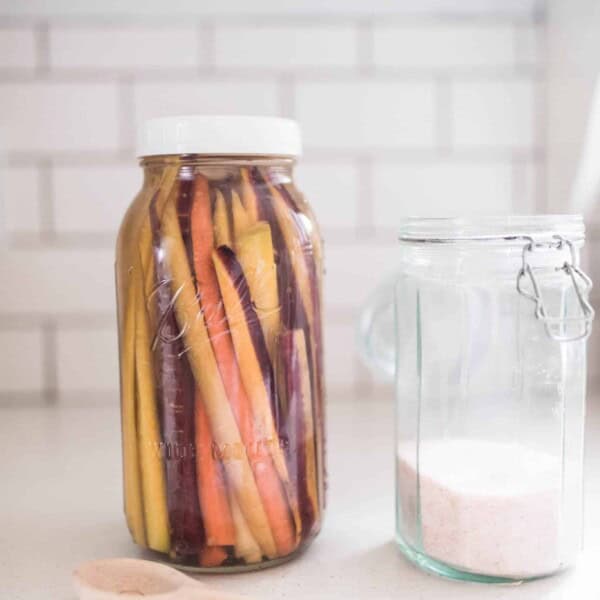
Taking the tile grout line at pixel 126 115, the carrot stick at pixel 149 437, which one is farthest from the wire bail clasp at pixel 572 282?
the tile grout line at pixel 126 115

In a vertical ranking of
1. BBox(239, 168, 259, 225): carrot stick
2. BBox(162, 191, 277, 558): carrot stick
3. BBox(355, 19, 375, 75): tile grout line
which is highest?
BBox(355, 19, 375, 75): tile grout line

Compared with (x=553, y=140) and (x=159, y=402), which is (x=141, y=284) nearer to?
(x=159, y=402)

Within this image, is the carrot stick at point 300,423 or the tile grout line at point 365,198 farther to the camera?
the tile grout line at point 365,198

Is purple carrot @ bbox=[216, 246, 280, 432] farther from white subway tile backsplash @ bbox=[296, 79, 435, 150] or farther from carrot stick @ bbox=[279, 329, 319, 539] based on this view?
white subway tile backsplash @ bbox=[296, 79, 435, 150]

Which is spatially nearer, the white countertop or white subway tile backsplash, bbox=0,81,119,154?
the white countertop

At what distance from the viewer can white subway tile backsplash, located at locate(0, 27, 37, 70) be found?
3.34 feet

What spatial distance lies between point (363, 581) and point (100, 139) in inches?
25.4

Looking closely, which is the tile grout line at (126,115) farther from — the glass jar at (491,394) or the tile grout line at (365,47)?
the glass jar at (491,394)

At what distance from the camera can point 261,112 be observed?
3.40 feet

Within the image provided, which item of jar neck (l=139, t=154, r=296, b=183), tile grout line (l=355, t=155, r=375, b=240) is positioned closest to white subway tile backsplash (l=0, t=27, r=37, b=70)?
tile grout line (l=355, t=155, r=375, b=240)

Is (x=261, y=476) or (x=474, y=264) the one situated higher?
(x=474, y=264)

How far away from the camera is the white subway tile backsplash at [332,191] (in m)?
1.05

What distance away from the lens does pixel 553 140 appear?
1044 mm

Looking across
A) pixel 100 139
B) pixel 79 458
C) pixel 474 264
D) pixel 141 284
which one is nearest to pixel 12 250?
pixel 100 139
